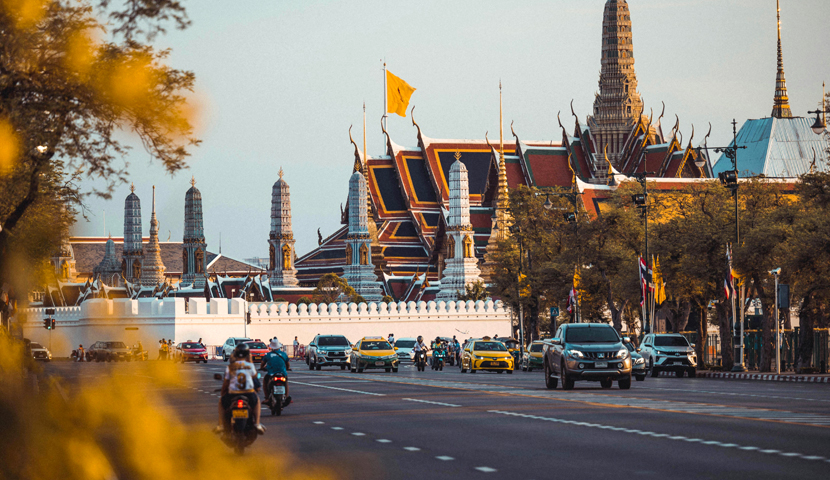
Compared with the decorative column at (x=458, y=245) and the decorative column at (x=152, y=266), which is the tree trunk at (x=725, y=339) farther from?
the decorative column at (x=152, y=266)

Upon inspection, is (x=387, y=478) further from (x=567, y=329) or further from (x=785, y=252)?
(x=785, y=252)

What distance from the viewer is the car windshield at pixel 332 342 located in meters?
49.0

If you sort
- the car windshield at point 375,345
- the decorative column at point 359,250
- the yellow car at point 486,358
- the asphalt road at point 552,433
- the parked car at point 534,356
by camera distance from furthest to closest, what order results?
the decorative column at point 359,250 < the parked car at point 534,356 < the car windshield at point 375,345 < the yellow car at point 486,358 < the asphalt road at point 552,433

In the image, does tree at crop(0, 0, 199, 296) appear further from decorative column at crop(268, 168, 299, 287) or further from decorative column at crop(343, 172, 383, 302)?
decorative column at crop(268, 168, 299, 287)

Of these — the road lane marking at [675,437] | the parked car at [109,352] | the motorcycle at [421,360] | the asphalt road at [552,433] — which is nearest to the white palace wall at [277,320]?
the parked car at [109,352]

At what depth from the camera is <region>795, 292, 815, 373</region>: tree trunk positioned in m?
37.3

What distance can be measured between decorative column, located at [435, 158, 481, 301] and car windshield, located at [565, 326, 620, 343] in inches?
2523

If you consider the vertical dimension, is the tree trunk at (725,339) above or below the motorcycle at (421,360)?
above

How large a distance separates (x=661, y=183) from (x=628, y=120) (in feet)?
74.6

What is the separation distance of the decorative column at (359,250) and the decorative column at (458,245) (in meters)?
6.99

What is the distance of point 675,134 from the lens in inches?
3858

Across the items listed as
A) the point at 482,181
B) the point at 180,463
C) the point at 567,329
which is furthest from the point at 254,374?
the point at 482,181

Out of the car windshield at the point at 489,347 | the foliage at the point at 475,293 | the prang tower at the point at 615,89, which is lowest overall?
the car windshield at the point at 489,347

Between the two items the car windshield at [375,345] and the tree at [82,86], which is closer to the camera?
the tree at [82,86]
